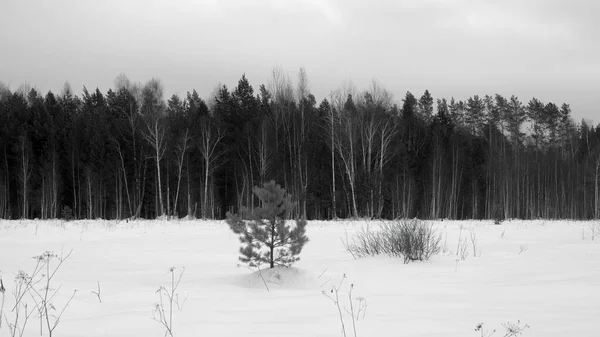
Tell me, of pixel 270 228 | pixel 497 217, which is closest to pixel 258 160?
pixel 497 217

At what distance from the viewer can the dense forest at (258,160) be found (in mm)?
31266

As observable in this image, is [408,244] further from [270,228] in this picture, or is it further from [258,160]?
[258,160]

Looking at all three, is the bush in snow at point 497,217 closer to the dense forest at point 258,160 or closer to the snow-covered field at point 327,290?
the dense forest at point 258,160

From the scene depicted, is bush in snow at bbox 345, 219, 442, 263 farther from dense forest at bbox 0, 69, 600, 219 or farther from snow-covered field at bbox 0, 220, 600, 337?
dense forest at bbox 0, 69, 600, 219

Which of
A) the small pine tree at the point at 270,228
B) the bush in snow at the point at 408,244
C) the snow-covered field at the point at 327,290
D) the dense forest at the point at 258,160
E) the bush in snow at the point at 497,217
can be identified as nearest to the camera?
the snow-covered field at the point at 327,290

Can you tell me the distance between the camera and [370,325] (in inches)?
163

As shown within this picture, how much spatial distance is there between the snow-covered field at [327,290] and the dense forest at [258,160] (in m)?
18.2

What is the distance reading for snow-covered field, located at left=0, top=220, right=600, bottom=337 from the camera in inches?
160

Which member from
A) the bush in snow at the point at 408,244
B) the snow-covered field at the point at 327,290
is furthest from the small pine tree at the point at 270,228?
the bush in snow at the point at 408,244

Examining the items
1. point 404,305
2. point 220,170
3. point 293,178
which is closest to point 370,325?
point 404,305

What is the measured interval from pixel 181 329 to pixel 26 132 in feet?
111

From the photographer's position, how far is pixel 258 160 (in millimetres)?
34094

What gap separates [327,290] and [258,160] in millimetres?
28190

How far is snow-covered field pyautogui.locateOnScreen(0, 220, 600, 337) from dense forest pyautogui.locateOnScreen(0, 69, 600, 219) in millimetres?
18183
